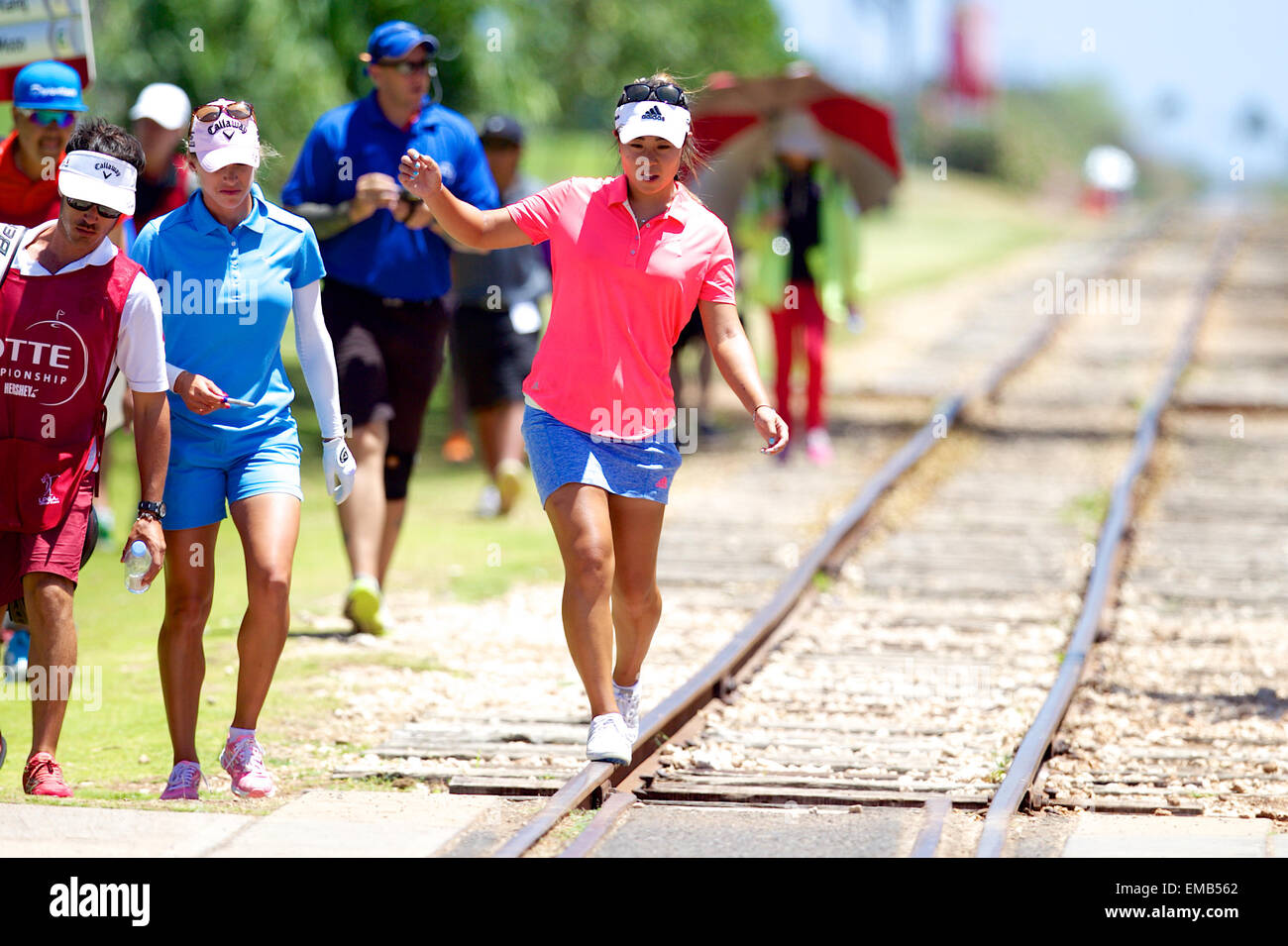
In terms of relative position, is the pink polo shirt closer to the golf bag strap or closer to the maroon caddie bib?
the maroon caddie bib

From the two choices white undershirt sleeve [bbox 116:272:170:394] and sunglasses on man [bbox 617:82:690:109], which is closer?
white undershirt sleeve [bbox 116:272:170:394]

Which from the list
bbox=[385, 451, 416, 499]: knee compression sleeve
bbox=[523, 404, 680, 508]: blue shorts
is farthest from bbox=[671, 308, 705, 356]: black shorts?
bbox=[523, 404, 680, 508]: blue shorts

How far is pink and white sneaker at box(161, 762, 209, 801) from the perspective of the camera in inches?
227

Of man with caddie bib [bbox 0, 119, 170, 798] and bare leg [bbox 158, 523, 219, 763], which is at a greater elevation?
man with caddie bib [bbox 0, 119, 170, 798]

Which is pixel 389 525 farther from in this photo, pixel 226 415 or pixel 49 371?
pixel 49 371

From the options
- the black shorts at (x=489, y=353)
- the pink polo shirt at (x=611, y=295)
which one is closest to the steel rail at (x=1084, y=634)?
the pink polo shirt at (x=611, y=295)

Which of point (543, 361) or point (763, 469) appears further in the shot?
point (763, 469)

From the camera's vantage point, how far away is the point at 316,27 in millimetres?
14570

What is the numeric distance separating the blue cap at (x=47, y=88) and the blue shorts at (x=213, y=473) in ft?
6.31

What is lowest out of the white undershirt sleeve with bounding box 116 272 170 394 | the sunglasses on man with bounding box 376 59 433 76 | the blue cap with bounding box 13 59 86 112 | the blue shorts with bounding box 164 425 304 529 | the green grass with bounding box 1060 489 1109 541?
the green grass with bounding box 1060 489 1109 541

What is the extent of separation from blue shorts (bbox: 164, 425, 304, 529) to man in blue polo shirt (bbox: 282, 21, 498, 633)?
6.76ft
